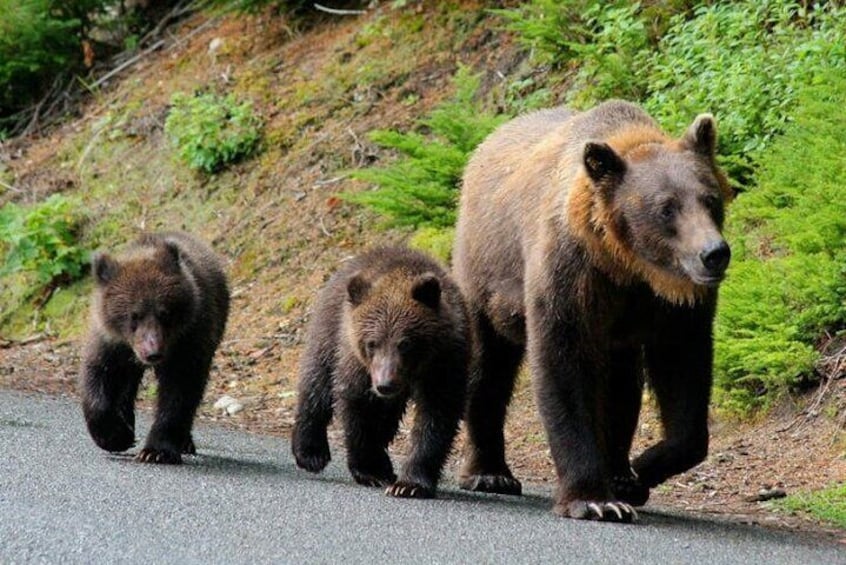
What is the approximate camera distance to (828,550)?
798 centimetres

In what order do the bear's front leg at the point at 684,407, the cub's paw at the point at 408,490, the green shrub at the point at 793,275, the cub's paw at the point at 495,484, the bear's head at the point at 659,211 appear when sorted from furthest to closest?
the green shrub at the point at 793,275, the cub's paw at the point at 495,484, the cub's paw at the point at 408,490, the bear's front leg at the point at 684,407, the bear's head at the point at 659,211

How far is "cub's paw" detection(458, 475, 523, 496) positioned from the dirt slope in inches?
78.8

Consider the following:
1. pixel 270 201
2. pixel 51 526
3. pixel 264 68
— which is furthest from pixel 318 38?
pixel 51 526

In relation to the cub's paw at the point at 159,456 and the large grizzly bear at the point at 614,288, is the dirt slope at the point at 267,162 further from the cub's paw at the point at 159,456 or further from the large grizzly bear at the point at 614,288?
the cub's paw at the point at 159,456

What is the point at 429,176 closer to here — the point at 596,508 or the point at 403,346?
the point at 403,346

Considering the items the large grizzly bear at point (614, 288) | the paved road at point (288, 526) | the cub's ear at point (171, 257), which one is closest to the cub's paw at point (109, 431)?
the paved road at point (288, 526)

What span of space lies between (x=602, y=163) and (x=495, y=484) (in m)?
2.38

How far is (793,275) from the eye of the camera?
11430 mm

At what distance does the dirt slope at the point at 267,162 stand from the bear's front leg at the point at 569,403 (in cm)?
334

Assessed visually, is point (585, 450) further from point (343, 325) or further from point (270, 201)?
point (270, 201)

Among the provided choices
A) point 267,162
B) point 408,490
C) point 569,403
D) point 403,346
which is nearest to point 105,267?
point 403,346

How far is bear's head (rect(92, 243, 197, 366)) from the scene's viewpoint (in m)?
9.88

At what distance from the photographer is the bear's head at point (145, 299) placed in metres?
9.88

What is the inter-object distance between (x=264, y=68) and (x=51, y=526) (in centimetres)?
1242
